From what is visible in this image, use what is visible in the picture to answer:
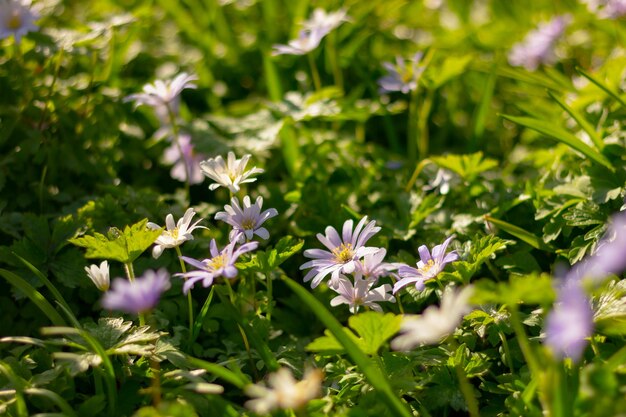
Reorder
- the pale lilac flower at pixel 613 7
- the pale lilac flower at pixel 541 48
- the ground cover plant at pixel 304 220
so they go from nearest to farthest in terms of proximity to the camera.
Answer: the ground cover plant at pixel 304 220
the pale lilac flower at pixel 613 7
the pale lilac flower at pixel 541 48

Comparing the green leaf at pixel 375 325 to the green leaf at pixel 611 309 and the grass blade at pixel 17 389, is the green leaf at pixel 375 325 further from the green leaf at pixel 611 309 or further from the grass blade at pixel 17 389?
the grass blade at pixel 17 389

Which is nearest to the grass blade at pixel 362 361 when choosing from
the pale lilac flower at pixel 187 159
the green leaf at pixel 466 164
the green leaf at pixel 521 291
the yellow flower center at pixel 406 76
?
the green leaf at pixel 521 291

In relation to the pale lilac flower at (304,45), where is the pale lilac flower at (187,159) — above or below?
below

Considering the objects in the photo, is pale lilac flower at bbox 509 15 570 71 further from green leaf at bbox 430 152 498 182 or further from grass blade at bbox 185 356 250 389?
grass blade at bbox 185 356 250 389

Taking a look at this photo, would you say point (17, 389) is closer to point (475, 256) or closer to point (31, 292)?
point (31, 292)

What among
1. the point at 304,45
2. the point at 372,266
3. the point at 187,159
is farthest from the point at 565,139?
the point at 187,159

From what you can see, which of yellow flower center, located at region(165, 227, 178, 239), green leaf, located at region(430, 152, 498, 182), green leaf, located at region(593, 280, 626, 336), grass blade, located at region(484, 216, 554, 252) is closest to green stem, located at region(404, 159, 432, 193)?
green leaf, located at region(430, 152, 498, 182)

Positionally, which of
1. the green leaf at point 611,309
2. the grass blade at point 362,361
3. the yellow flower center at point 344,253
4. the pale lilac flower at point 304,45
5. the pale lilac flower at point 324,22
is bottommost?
the green leaf at point 611,309
